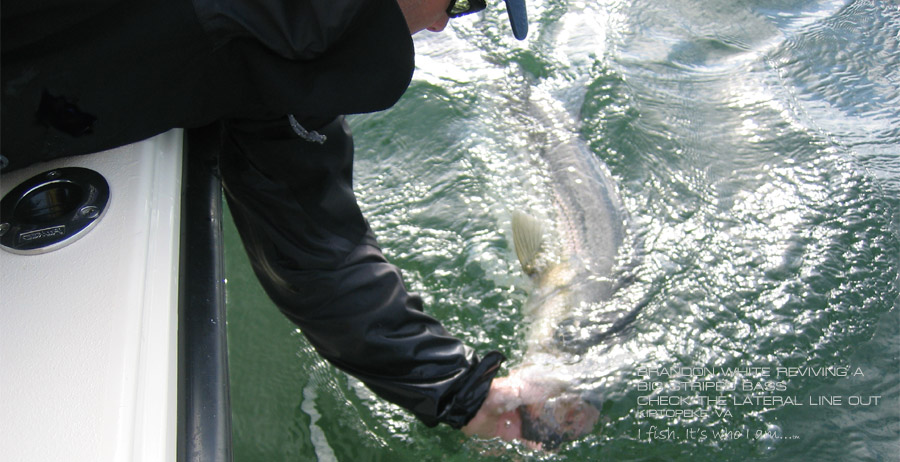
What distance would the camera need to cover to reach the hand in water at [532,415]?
7.84 ft

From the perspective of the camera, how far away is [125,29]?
4.77 feet

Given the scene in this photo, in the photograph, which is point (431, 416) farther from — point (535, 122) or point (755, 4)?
point (755, 4)

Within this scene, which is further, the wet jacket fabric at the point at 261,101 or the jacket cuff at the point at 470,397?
the jacket cuff at the point at 470,397

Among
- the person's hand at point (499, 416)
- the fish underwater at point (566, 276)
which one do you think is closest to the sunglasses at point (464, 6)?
the person's hand at point (499, 416)

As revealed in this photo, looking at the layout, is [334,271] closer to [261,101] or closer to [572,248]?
[261,101]

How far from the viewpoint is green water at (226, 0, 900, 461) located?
8.64ft

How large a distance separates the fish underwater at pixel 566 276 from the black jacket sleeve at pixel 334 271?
17.4 inches

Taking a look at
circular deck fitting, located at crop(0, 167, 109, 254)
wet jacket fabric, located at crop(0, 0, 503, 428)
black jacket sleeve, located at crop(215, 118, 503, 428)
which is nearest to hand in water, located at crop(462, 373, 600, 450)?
black jacket sleeve, located at crop(215, 118, 503, 428)

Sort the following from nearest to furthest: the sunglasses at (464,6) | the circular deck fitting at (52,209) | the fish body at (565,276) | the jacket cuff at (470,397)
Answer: the circular deck fitting at (52,209)
the sunglasses at (464,6)
the jacket cuff at (470,397)
the fish body at (565,276)

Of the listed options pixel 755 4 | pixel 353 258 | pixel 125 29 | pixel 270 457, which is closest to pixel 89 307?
pixel 125 29

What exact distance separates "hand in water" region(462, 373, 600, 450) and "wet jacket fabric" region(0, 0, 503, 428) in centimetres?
46

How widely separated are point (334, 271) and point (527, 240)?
1.27 m

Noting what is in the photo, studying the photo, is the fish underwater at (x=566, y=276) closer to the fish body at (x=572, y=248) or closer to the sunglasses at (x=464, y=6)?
the fish body at (x=572, y=248)

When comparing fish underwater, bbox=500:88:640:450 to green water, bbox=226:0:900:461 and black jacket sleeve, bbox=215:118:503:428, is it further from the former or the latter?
black jacket sleeve, bbox=215:118:503:428
